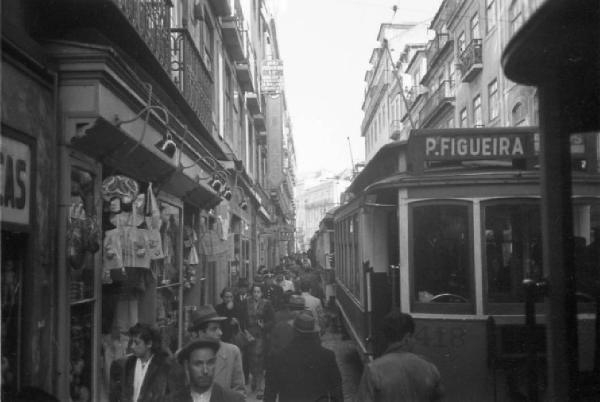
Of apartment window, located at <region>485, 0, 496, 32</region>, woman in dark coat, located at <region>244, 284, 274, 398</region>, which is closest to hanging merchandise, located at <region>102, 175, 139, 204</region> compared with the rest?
woman in dark coat, located at <region>244, 284, 274, 398</region>

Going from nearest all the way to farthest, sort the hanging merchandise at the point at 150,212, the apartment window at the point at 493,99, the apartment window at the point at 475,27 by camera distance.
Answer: the hanging merchandise at the point at 150,212 < the apartment window at the point at 493,99 < the apartment window at the point at 475,27

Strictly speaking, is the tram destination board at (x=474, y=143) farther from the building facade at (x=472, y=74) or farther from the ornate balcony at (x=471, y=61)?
the ornate balcony at (x=471, y=61)

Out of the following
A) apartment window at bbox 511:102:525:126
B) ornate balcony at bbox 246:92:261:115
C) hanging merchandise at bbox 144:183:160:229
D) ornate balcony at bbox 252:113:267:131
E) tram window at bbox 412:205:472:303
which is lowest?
tram window at bbox 412:205:472:303

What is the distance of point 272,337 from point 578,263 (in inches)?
140

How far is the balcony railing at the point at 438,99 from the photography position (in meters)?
30.9

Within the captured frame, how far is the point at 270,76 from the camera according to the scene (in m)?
32.3

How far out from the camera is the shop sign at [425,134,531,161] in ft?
23.7

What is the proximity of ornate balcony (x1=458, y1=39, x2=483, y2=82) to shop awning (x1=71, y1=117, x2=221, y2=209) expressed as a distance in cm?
1768

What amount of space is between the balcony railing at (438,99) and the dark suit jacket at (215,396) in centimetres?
2758

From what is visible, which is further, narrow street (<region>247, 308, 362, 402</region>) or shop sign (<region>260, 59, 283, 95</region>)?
shop sign (<region>260, 59, 283, 95</region>)

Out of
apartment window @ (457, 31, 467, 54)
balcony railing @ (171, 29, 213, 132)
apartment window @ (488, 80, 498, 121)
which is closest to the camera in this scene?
balcony railing @ (171, 29, 213, 132)

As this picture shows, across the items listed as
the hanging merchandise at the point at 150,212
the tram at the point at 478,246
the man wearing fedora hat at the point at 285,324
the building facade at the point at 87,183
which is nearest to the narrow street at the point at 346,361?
the man wearing fedora hat at the point at 285,324

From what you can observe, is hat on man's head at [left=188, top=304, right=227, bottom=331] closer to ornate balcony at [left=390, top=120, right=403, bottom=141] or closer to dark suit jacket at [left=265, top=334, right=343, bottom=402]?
dark suit jacket at [left=265, top=334, right=343, bottom=402]

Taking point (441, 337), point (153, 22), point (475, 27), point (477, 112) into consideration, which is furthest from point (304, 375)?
point (475, 27)
